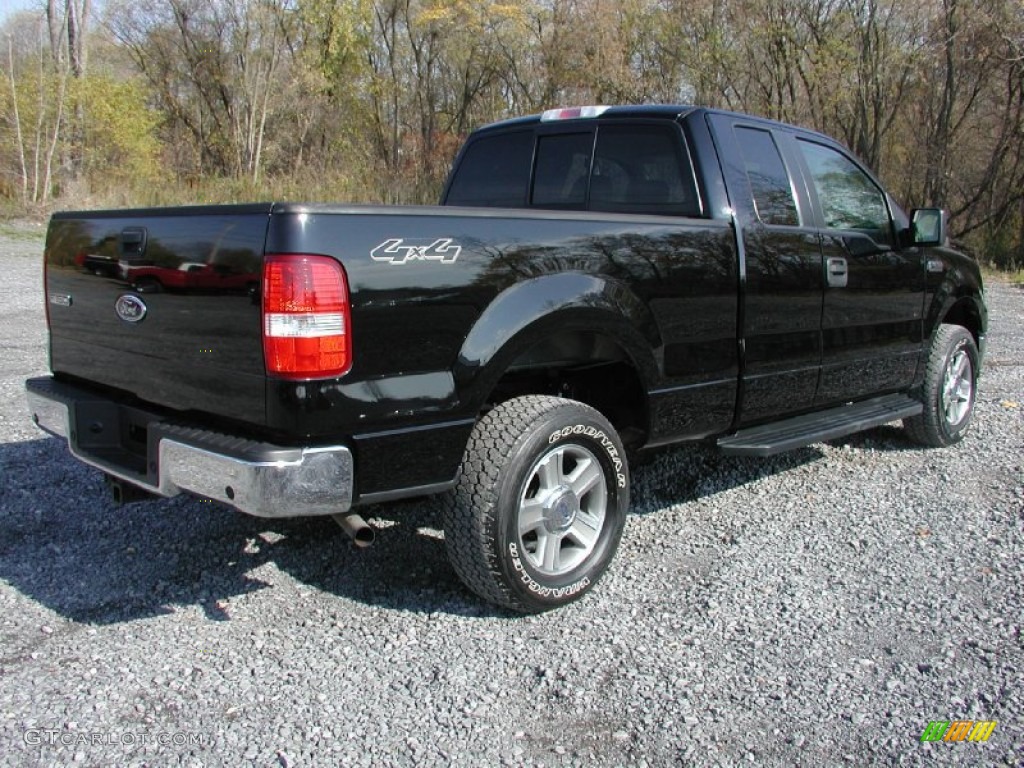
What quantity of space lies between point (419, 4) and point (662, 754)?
104 ft

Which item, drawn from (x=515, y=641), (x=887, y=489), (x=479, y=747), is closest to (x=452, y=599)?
(x=515, y=641)

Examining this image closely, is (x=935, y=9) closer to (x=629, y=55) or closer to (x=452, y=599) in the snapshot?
(x=629, y=55)

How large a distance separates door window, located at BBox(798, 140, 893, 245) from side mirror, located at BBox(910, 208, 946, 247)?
133 millimetres

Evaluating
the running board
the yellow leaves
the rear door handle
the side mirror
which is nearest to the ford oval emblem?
the running board

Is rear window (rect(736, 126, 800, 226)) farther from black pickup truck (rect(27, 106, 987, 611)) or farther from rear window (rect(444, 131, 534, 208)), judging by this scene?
rear window (rect(444, 131, 534, 208))

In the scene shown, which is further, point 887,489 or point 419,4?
point 419,4

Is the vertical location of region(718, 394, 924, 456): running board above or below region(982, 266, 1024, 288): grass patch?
below

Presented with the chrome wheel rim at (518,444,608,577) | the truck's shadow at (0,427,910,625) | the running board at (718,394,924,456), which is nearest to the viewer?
the chrome wheel rim at (518,444,608,577)

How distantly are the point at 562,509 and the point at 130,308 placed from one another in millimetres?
1732

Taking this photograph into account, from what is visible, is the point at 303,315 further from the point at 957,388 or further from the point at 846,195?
Answer: the point at 957,388

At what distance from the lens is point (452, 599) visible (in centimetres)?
349

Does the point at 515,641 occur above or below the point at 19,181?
below
